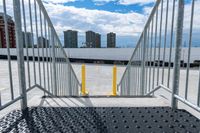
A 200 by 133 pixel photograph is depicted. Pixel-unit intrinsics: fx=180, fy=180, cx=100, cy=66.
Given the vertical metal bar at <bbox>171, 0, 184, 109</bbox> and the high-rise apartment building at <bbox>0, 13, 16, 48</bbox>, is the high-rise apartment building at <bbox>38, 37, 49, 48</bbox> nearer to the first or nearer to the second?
the high-rise apartment building at <bbox>0, 13, 16, 48</bbox>

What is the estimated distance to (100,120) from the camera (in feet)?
6.45

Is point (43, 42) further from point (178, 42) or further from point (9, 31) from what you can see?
point (178, 42)

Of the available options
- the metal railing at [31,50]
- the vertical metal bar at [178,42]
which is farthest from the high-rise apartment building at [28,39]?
the vertical metal bar at [178,42]

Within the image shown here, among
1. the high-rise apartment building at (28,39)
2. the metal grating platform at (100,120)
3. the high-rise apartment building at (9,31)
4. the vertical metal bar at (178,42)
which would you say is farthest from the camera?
the high-rise apartment building at (28,39)

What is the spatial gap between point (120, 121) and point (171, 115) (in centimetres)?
63

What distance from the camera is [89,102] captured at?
2.49 meters

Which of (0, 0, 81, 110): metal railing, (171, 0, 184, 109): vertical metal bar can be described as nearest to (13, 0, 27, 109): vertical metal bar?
(0, 0, 81, 110): metal railing

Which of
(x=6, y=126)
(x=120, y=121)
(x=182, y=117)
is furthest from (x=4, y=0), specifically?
(x=182, y=117)

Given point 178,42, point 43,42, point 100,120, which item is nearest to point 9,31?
point 43,42

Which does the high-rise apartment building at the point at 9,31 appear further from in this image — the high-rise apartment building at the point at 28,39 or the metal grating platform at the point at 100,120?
the metal grating platform at the point at 100,120

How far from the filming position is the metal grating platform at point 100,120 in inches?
69.6

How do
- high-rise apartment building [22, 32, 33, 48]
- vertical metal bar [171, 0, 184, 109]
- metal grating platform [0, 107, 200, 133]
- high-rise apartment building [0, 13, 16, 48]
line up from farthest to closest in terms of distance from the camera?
high-rise apartment building [22, 32, 33, 48], high-rise apartment building [0, 13, 16, 48], vertical metal bar [171, 0, 184, 109], metal grating platform [0, 107, 200, 133]

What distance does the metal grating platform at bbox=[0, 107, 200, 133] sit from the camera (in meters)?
1.77

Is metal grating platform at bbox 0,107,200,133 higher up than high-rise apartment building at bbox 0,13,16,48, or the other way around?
high-rise apartment building at bbox 0,13,16,48
